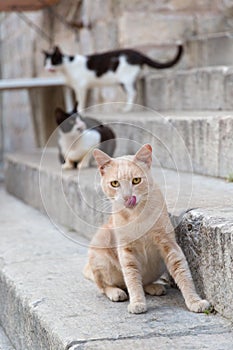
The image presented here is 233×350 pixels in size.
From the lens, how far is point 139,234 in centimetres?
244

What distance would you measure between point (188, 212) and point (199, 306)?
0.36m

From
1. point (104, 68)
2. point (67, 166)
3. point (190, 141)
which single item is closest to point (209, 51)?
point (104, 68)

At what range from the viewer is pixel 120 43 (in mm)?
5730

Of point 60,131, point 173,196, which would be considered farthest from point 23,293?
point 60,131

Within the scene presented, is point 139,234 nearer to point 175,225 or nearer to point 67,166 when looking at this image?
point 175,225

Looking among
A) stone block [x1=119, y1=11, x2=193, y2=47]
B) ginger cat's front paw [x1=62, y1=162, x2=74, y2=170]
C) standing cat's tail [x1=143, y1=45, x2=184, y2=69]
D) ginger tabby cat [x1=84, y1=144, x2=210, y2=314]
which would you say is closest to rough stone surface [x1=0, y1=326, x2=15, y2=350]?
ginger tabby cat [x1=84, y1=144, x2=210, y2=314]

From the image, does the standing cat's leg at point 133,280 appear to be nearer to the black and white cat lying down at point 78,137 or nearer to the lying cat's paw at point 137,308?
the lying cat's paw at point 137,308

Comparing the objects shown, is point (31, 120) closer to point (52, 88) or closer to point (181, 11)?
point (52, 88)

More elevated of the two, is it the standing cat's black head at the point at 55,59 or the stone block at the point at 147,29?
the stone block at the point at 147,29

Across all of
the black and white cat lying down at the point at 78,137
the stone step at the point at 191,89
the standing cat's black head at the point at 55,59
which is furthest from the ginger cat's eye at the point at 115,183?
the standing cat's black head at the point at 55,59

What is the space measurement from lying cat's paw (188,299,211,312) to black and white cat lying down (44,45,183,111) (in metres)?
2.96

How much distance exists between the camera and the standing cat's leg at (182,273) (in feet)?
7.61

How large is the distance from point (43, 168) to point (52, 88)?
11.2ft

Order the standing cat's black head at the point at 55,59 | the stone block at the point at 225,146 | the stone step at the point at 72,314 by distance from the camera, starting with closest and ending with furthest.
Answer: the stone step at the point at 72,314
the stone block at the point at 225,146
the standing cat's black head at the point at 55,59
